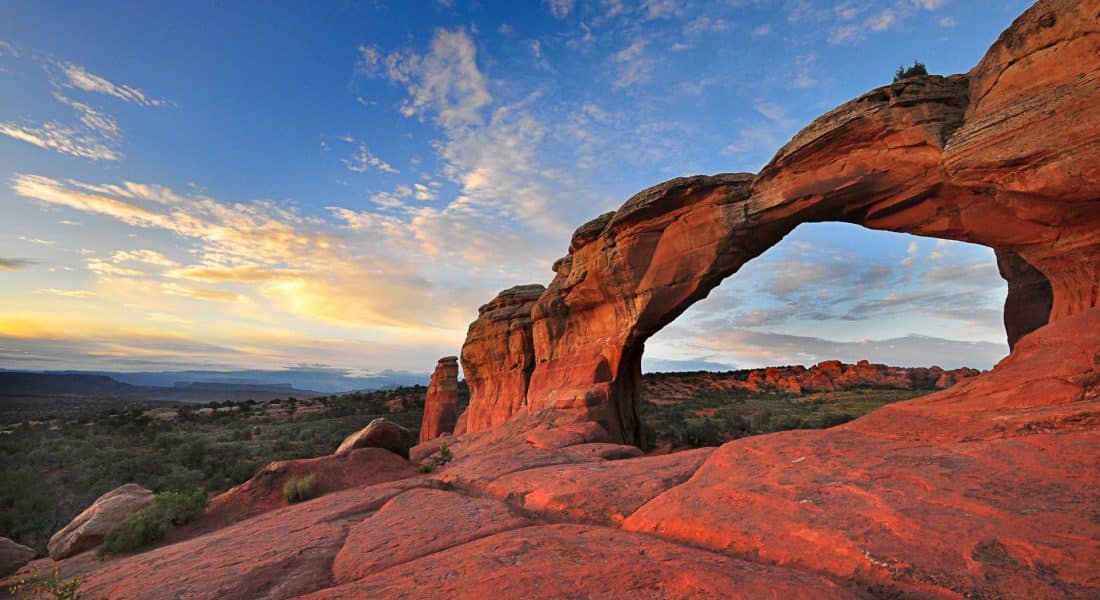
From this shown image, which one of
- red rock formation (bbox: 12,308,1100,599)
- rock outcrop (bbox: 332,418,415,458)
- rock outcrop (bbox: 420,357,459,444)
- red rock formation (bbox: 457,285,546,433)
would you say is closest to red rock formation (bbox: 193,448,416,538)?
rock outcrop (bbox: 332,418,415,458)

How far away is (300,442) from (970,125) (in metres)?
35.3

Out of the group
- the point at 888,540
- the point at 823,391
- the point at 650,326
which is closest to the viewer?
the point at 888,540

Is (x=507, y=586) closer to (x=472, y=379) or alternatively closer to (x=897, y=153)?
(x=897, y=153)

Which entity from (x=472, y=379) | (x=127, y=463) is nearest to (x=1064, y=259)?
(x=472, y=379)

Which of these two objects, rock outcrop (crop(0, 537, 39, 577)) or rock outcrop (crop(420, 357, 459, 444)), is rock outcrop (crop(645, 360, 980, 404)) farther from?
rock outcrop (crop(0, 537, 39, 577))

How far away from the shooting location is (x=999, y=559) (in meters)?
3.41

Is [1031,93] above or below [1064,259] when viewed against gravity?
above

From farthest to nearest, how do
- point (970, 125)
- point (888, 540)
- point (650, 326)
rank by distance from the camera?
point (650, 326), point (970, 125), point (888, 540)

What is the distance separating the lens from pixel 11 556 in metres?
10.0

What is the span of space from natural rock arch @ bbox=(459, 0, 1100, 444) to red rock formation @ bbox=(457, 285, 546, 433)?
8.38ft

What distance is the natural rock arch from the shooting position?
8.81 m

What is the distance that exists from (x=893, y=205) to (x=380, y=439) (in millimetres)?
16388

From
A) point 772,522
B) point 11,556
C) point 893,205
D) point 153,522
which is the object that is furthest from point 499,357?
point 772,522

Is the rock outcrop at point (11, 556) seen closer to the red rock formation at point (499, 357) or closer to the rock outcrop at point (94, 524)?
the rock outcrop at point (94, 524)
